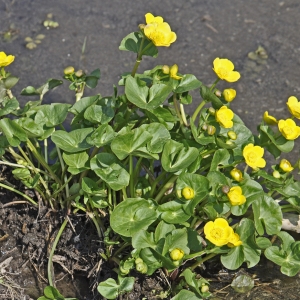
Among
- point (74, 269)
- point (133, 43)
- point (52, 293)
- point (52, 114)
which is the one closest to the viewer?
point (52, 293)

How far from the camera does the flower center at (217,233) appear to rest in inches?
63.6

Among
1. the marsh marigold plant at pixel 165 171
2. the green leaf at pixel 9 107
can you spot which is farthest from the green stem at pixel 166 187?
the green leaf at pixel 9 107

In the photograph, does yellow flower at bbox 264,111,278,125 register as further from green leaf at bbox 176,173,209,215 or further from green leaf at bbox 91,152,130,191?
green leaf at bbox 91,152,130,191

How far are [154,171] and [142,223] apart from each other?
463mm

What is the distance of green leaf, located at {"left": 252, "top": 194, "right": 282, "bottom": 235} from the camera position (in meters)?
1.81

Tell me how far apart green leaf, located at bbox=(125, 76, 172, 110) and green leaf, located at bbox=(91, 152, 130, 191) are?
0.20m

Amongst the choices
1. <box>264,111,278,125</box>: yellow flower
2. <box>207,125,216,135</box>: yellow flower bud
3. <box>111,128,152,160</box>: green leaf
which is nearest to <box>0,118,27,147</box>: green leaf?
<box>111,128,152,160</box>: green leaf

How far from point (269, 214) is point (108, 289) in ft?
1.91

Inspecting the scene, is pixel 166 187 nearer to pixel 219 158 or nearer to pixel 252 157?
pixel 219 158

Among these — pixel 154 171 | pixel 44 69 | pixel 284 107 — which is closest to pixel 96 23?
pixel 44 69

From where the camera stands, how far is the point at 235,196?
5.31ft

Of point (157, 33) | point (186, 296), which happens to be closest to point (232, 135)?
point (157, 33)

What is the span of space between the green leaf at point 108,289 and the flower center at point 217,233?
0.38 meters

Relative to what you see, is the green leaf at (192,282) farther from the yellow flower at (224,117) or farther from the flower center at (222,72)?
the flower center at (222,72)
